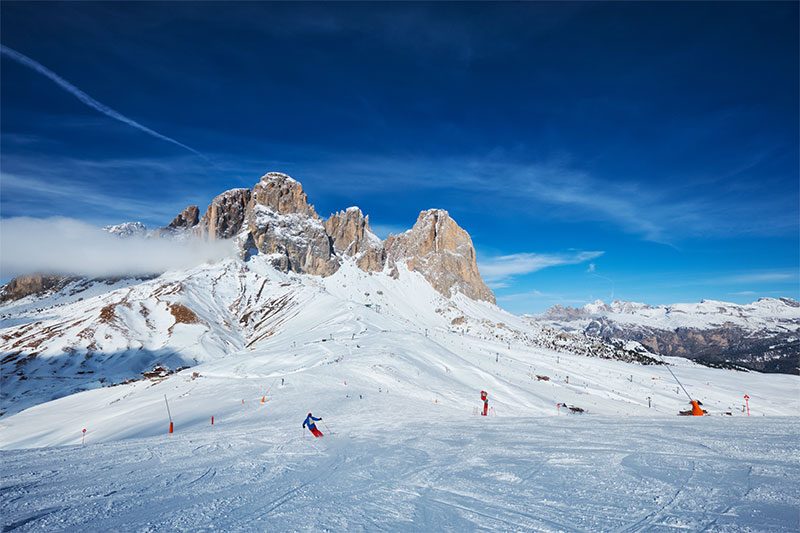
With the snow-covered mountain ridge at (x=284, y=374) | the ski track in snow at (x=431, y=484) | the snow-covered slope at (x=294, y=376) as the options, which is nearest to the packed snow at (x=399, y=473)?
the ski track in snow at (x=431, y=484)

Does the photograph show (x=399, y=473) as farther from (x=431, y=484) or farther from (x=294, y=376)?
(x=294, y=376)

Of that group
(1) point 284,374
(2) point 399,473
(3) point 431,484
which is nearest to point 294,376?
(1) point 284,374

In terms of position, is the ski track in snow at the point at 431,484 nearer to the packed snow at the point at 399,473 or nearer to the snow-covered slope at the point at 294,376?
the packed snow at the point at 399,473

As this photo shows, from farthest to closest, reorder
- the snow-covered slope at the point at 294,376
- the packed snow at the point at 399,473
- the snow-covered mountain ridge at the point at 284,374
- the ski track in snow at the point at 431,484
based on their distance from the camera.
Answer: the snow-covered mountain ridge at the point at 284,374, the snow-covered slope at the point at 294,376, the packed snow at the point at 399,473, the ski track in snow at the point at 431,484

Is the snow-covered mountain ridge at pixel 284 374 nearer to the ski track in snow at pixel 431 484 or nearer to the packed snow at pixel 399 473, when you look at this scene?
the packed snow at pixel 399 473

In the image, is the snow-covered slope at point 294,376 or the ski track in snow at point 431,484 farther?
the snow-covered slope at point 294,376

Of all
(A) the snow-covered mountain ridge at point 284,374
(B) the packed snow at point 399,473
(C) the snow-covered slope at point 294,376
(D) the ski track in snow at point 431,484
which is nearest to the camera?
(D) the ski track in snow at point 431,484

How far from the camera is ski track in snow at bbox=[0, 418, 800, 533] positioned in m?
6.78

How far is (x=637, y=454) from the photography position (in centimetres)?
1089

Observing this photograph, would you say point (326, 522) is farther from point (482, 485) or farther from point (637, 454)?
point (637, 454)

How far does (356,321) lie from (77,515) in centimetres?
9731

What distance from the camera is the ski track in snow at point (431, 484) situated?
6.78m

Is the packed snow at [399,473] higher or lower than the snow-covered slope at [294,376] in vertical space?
higher

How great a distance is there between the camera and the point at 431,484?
367 inches
